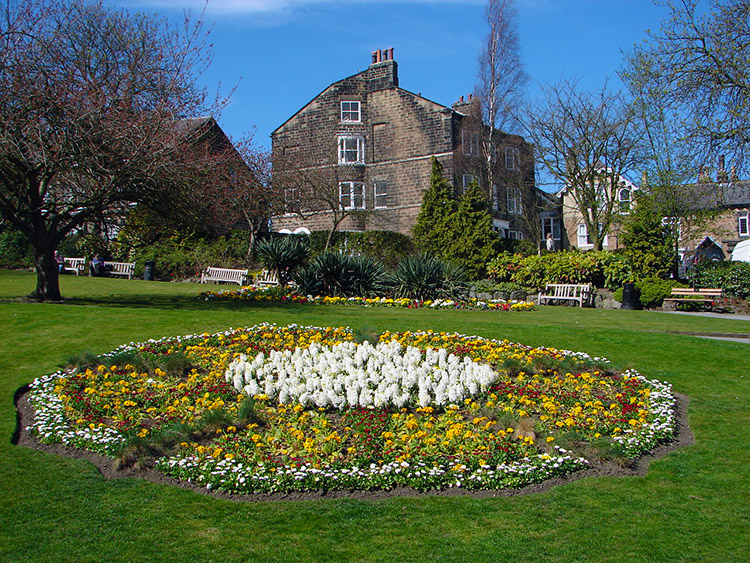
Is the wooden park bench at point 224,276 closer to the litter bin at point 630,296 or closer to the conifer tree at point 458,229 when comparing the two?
the conifer tree at point 458,229

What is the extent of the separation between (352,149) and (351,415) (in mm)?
34512

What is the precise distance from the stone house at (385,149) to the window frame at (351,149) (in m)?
0.06

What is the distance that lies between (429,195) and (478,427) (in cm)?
2596

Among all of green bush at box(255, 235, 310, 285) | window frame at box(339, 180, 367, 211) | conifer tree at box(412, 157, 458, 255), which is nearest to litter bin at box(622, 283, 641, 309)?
conifer tree at box(412, 157, 458, 255)

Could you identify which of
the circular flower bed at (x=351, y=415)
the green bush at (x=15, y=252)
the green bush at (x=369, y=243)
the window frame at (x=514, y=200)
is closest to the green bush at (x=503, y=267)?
the green bush at (x=369, y=243)

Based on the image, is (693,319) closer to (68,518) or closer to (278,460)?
(278,460)

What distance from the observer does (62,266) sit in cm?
2881

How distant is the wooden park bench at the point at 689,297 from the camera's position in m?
22.4

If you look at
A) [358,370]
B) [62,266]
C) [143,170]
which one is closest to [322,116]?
[62,266]

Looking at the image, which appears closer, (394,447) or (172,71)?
(394,447)

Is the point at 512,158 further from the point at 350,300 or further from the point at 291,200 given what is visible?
the point at 350,300

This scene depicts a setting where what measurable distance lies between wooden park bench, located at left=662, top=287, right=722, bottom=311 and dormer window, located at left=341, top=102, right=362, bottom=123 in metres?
23.7

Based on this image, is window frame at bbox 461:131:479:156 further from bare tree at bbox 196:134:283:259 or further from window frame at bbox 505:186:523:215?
bare tree at bbox 196:134:283:259

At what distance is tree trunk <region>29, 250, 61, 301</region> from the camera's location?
1582 centimetres
